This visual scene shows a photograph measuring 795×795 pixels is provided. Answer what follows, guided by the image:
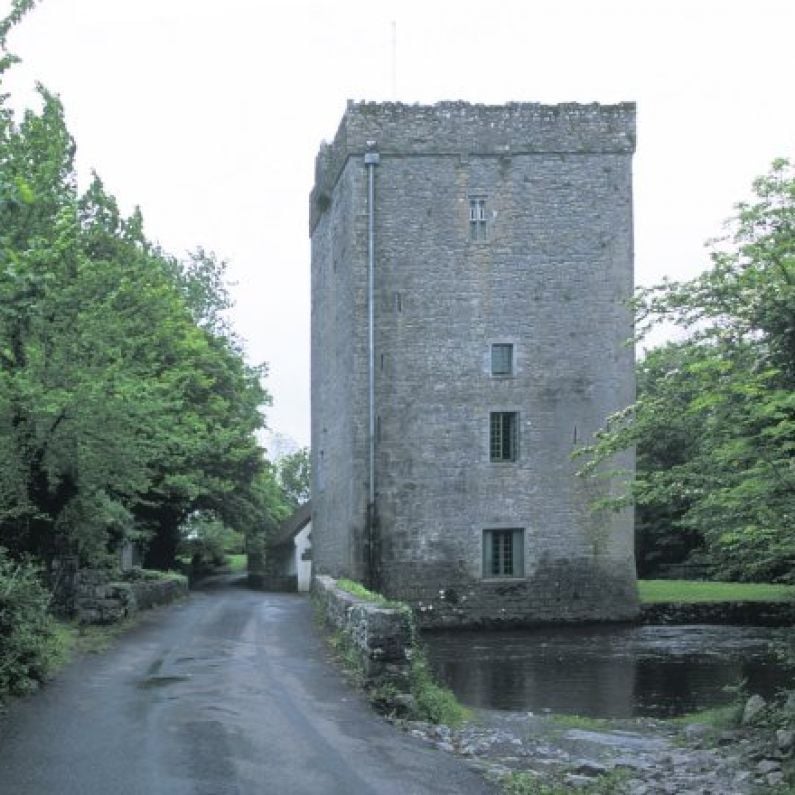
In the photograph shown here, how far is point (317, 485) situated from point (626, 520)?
488 inches

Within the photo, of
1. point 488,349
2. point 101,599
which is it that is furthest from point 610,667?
point 488,349

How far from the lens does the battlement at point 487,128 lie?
30.6 metres

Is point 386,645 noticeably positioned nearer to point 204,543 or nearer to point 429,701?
point 429,701

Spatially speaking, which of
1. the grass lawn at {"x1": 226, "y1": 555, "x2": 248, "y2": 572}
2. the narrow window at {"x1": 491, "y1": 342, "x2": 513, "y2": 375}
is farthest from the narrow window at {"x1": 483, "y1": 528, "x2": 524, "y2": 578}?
the grass lawn at {"x1": 226, "y1": 555, "x2": 248, "y2": 572}

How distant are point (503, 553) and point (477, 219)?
9.89 meters

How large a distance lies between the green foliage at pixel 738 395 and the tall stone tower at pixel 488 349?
13500mm

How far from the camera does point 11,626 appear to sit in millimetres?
12273

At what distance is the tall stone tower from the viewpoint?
98.7 feet

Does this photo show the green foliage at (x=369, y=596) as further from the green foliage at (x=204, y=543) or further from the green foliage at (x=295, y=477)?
the green foliage at (x=295, y=477)

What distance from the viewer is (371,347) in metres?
30.1

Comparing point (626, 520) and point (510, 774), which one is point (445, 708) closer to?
point (510, 774)

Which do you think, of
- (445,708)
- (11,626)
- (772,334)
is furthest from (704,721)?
(11,626)

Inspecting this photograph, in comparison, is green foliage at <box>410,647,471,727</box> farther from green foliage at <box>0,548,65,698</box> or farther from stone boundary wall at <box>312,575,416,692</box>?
green foliage at <box>0,548,65,698</box>

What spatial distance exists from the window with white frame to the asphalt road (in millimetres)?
17695
